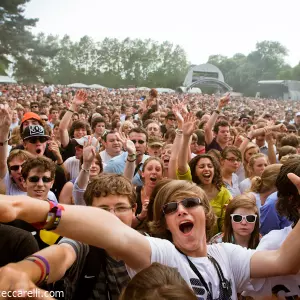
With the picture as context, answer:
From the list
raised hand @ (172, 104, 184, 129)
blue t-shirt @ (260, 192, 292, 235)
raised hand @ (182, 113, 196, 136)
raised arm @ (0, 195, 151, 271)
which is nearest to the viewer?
raised arm @ (0, 195, 151, 271)

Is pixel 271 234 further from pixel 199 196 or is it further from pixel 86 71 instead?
pixel 86 71

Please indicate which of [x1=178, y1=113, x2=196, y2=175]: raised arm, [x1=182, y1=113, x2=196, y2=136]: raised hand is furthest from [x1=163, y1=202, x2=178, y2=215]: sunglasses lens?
[x1=182, y1=113, x2=196, y2=136]: raised hand

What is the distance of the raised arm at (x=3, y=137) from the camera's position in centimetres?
423

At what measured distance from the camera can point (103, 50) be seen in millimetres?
95812

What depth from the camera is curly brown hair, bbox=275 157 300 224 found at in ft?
7.45

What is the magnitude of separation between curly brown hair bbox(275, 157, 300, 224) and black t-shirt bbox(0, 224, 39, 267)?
141 centimetres

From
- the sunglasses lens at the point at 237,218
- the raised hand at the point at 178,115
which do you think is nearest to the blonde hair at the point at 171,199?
the sunglasses lens at the point at 237,218

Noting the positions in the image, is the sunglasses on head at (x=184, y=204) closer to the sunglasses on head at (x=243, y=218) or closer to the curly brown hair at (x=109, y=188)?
the curly brown hair at (x=109, y=188)

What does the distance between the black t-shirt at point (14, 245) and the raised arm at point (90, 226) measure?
32.5 inches

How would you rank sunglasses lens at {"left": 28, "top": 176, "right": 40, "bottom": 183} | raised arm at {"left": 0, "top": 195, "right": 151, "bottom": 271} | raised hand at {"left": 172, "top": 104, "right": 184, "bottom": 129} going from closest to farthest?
raised arm at {"left": 0, "top": 195, "right": 151, "bottom": 271} → sunglasses lens at {"left": 28, "top": 176, "right": 40, "bottom": 183} → raised hand at {"left": 172, "top": 104, "right": 184, "bottom": 129}

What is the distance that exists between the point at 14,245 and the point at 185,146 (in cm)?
235

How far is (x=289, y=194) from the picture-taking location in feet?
7.57

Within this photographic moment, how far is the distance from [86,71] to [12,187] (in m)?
90.5

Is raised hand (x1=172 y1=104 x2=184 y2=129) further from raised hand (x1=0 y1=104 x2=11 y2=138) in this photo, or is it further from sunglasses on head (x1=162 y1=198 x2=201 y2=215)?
sunglasses on head (x1=162 y1=198 x2=201 y2=215)
